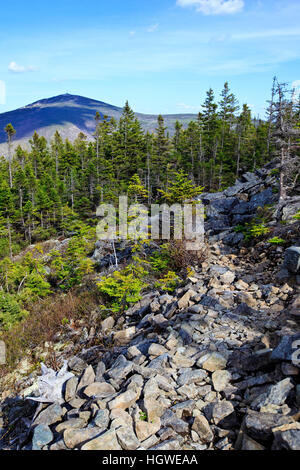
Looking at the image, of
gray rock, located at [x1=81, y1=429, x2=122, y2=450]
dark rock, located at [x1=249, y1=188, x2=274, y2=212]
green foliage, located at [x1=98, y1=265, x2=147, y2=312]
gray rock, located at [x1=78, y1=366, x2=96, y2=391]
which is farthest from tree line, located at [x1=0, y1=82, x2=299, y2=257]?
gray rock, located at [x1=81, y1=429, x2=122, y2=450]

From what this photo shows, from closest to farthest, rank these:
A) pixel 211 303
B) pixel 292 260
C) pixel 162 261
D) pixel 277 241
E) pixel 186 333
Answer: pixel 186 333
pixel 211 303
pixel 292 260
pixel 277 241
pixel 162 261

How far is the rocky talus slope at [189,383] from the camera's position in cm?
384

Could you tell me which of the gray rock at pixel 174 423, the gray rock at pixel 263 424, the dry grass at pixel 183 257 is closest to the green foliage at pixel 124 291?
the dry grass at pixel 183 257

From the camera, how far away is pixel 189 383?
486 cm

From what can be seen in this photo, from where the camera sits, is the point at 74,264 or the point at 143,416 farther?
the point at 74,264

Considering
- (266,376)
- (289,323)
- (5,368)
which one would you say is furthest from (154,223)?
(266,376)

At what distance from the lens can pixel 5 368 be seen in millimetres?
9625

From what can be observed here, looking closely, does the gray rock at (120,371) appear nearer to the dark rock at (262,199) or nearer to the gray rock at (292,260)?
the gray rock at (292,260)

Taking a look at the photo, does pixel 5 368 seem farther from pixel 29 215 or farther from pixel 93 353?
pixel 29 215

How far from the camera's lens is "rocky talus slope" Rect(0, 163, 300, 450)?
3.84 meters

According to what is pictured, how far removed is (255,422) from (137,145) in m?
41.3

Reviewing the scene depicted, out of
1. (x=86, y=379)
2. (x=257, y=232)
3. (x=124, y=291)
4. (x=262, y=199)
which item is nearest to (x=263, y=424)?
(x=86, y=379)

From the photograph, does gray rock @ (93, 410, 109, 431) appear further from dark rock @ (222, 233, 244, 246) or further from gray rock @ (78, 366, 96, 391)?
dark rock @ (222, 233, 244, 246)

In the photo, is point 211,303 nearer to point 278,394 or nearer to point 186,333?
point 186,333
